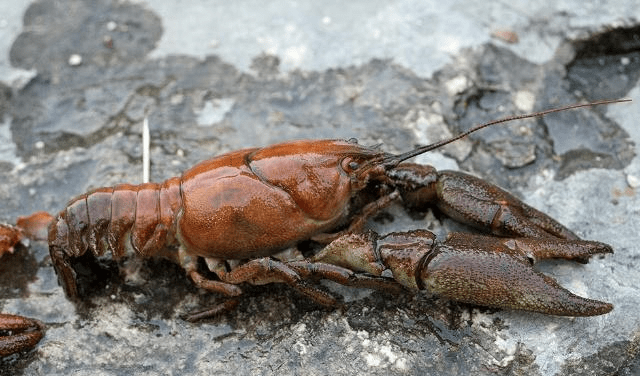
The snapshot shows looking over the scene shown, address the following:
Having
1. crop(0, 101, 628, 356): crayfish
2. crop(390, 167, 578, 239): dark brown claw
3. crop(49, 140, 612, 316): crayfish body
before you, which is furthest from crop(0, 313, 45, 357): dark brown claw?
crop(390, 167, 578, 239): dark brown claw

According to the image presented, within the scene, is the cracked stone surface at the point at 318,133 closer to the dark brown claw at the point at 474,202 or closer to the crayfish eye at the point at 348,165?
the dark brown claw at the point at 474,202

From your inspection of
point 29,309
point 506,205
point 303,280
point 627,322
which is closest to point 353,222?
point 303,280

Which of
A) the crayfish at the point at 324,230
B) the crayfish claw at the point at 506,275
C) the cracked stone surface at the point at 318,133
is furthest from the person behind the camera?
the cracked stone surface at the point at 318,133

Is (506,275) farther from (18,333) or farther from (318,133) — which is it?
(18,333)

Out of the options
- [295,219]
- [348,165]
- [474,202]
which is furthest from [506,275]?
[295,219]

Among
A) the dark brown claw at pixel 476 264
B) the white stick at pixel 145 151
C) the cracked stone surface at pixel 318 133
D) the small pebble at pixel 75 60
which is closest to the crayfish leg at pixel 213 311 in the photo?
the cracked stone surface at pixel 318 133

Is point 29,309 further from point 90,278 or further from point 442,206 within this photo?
point 442,206
